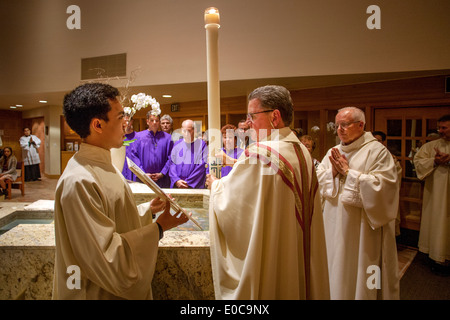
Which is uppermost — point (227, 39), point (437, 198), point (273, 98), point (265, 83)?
point (227, 39)

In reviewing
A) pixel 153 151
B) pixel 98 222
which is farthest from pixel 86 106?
pixel 153 151

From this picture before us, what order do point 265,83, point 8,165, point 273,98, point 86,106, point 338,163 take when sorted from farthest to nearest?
point 8,165
point 265,83
point 338,163
point 273,98
point 86,106

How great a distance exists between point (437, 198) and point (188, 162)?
3141 mm

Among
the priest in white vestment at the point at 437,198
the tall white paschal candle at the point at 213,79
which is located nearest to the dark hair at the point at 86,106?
the tall white paschal candle at the point at 213,79

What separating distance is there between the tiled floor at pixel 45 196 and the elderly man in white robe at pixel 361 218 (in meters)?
1.47

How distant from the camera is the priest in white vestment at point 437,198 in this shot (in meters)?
3.46

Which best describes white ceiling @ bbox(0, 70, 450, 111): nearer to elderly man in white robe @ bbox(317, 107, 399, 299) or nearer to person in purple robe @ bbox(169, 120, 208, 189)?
person in purple robe @ bbox(169, 120, 208, 189)

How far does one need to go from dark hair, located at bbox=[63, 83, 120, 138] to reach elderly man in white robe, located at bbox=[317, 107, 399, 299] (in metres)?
1.82

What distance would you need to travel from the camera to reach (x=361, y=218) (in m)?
2.23

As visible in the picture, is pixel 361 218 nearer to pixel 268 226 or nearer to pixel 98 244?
pixel 268 226

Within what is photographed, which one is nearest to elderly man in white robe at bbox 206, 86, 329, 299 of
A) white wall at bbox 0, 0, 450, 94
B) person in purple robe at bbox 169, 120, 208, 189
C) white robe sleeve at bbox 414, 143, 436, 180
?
person in purple robe at bbox 169, 120, 208, 189

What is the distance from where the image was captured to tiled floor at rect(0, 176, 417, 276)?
366 cm

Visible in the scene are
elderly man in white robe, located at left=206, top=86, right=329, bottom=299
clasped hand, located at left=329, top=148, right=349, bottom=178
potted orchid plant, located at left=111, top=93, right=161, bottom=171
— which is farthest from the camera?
clasped hand, located at left=329, top=148, right=349, bottom=178

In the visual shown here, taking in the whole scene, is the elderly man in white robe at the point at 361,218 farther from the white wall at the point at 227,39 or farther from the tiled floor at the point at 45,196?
the white wall at the point at 227,39
